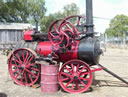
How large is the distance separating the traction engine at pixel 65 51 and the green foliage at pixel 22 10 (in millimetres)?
22236

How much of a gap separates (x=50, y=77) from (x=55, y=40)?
1.15 metres

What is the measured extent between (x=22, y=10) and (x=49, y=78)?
27.1 metres

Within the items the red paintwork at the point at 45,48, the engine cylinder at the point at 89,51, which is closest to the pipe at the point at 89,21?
the engine cylinder at the point at 89,51

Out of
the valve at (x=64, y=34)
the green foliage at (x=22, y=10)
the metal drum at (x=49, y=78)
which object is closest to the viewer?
the valve at (x=64, y=34)

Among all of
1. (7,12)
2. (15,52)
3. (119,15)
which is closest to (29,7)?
(7,12)

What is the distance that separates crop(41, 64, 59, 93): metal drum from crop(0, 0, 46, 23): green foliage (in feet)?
76.4

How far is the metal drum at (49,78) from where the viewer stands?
518 cm

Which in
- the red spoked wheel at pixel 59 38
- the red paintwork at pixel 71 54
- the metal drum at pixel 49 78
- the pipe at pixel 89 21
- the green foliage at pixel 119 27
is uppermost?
the green foliage at pixel 119 27

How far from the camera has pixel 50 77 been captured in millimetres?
5191

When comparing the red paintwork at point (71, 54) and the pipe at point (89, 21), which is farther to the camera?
the pipe at point (89, 21)

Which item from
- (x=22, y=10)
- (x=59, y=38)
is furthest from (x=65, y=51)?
(x=22, y=10)

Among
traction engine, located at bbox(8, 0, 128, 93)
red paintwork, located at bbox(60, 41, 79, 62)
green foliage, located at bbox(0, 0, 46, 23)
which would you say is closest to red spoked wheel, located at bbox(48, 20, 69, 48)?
traction engine, located at bbox(8, 0, 128, 93)

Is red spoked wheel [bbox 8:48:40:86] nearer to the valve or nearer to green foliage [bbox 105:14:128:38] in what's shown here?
the valve

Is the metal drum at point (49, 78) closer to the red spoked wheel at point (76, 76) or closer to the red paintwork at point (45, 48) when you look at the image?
the red spoked wheel at point (76, 76)
